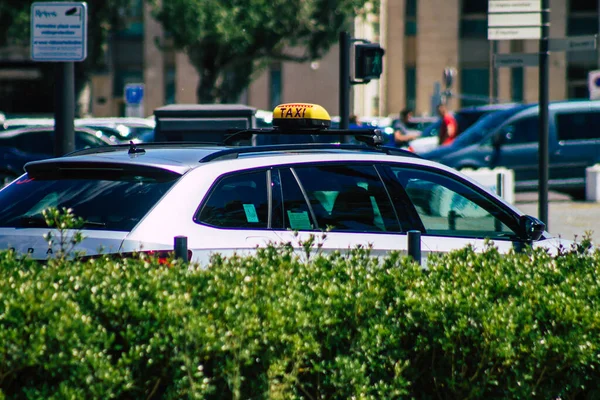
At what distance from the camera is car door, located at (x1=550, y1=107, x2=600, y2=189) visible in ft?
65.0

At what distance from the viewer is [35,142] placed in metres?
21.2

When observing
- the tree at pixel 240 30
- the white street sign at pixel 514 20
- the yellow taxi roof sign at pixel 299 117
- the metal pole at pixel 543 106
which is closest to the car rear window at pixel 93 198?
the yellow taxi roof sign at pixel 299 117

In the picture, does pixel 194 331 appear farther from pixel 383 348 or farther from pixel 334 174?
pixel 334 174

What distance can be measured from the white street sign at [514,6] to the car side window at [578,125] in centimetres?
936

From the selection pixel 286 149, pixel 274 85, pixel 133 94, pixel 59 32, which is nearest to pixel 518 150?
pixel 59 32

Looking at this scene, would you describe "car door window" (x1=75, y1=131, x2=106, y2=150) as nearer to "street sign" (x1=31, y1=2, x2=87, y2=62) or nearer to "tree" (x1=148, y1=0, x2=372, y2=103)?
"street sign" (x1=31, y1=2, x2=87, y2=62)

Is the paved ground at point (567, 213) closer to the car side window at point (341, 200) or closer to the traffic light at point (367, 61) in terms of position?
the traffic light at point (367, 61)

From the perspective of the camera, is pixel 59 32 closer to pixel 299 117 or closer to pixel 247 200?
pixel 299 117

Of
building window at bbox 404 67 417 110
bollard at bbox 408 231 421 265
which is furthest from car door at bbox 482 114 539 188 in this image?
building window at bbox 404 67 417 110

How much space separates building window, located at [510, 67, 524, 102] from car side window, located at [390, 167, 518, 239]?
4248cm

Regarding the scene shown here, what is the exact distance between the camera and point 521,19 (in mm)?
10797

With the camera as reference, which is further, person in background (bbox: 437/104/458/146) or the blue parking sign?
the blue parking sign

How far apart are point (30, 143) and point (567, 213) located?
9845mm

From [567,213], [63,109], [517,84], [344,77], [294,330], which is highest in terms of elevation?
[517,84]
